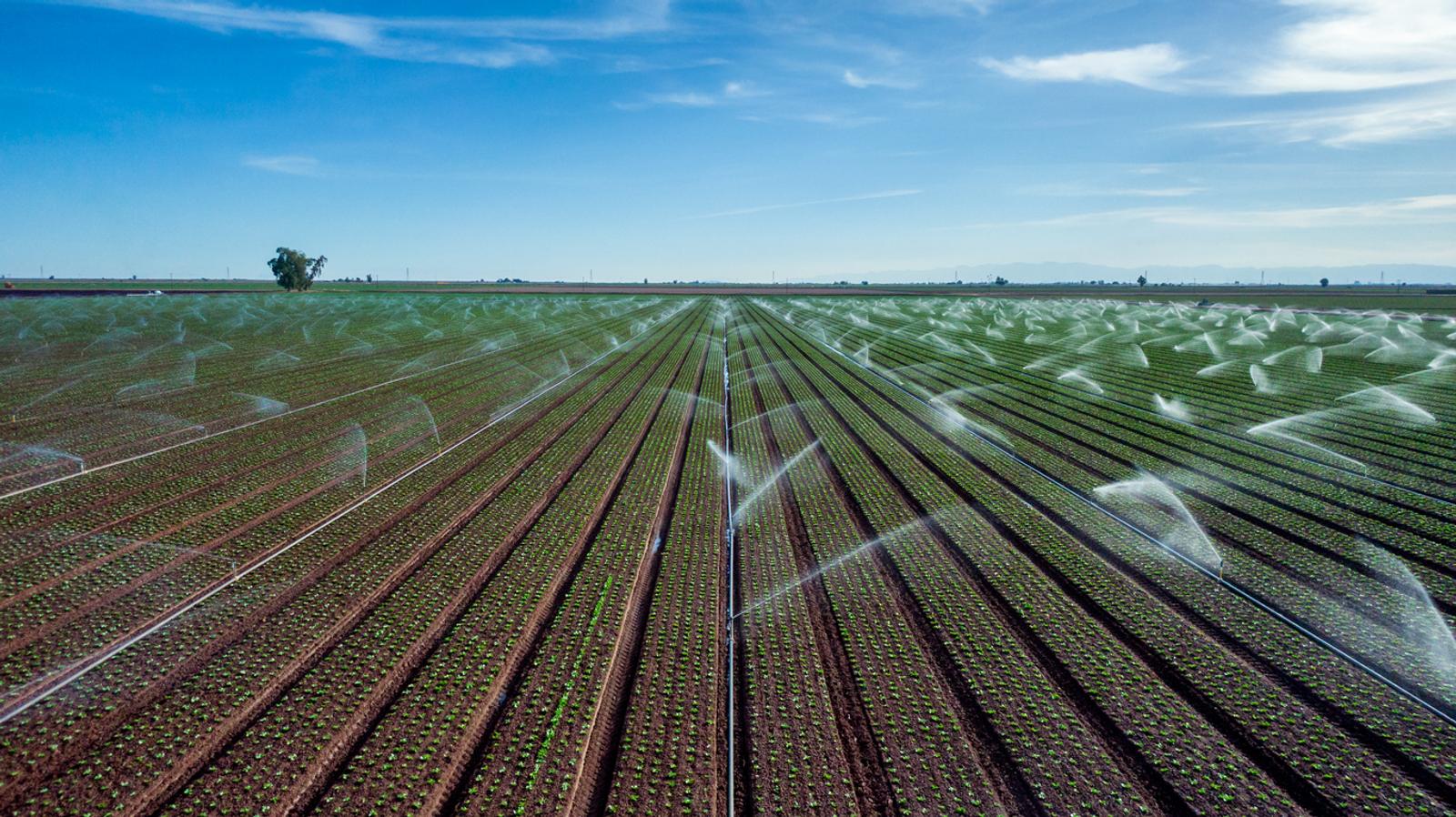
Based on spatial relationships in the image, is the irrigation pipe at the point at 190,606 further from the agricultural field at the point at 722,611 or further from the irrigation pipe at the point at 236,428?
the irrigation pipe at the point at 236,428

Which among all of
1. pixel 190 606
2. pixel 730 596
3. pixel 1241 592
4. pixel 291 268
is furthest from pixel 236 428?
pixel 291 268

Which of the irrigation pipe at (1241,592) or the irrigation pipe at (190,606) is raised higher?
the irrigation pipe at (190,606)

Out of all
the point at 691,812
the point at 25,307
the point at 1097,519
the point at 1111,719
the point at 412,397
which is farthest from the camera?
the point at 25,307

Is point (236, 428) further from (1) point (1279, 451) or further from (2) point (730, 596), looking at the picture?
(1) point (1279, 451)

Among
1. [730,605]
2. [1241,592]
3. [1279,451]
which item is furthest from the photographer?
[1279,451]

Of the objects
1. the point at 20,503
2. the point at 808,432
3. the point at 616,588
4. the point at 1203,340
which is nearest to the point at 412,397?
the point at 20,503

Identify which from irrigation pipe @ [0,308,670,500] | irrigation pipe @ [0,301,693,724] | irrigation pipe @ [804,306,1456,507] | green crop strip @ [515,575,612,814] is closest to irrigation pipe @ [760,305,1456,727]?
irrigation pipe @ [804,306,1456,507]

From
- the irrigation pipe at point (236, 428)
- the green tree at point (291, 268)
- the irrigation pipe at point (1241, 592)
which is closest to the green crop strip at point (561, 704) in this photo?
the irrigation pipe at point (1241, 592)

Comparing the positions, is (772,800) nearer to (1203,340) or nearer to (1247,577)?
(1247,577)
